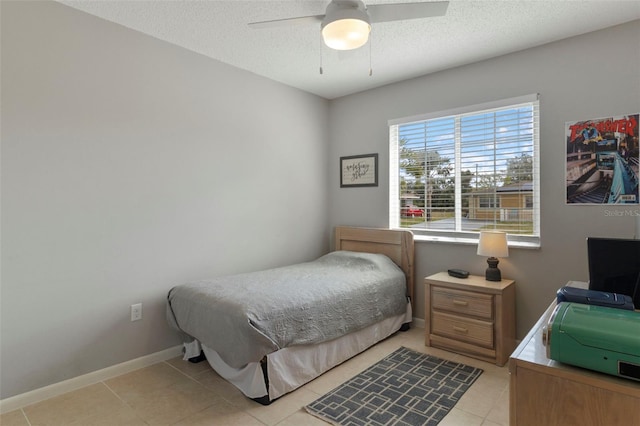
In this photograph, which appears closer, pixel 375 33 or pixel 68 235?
pixel 68 235

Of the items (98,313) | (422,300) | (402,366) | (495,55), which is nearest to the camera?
(98,313)

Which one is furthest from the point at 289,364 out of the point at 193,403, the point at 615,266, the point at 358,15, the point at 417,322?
the point at 358,15

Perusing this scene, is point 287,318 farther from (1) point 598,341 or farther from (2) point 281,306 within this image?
(1) point 598,341

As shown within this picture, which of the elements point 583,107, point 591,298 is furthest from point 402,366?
point 583,107

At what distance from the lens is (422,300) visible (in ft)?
11.4

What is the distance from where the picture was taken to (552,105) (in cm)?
274

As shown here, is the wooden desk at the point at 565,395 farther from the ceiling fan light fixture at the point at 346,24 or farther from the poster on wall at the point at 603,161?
the poster on wall at the point at 603,161

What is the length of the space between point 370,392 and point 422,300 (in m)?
1.45

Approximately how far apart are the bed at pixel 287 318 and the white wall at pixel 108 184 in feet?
1.33

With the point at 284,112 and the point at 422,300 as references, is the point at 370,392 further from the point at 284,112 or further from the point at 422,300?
the point at 284,112

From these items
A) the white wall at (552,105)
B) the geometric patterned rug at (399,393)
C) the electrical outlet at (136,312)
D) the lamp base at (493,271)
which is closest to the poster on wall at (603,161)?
the white wall at (552,105)

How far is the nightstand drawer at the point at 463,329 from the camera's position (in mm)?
2689

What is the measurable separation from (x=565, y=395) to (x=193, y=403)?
6.63 ft

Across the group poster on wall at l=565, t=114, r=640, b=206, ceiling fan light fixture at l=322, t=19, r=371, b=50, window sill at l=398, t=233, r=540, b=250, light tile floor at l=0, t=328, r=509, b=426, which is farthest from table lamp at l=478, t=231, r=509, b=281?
ceiling fan light fixture at l=322, t=19, r=371, b=50
